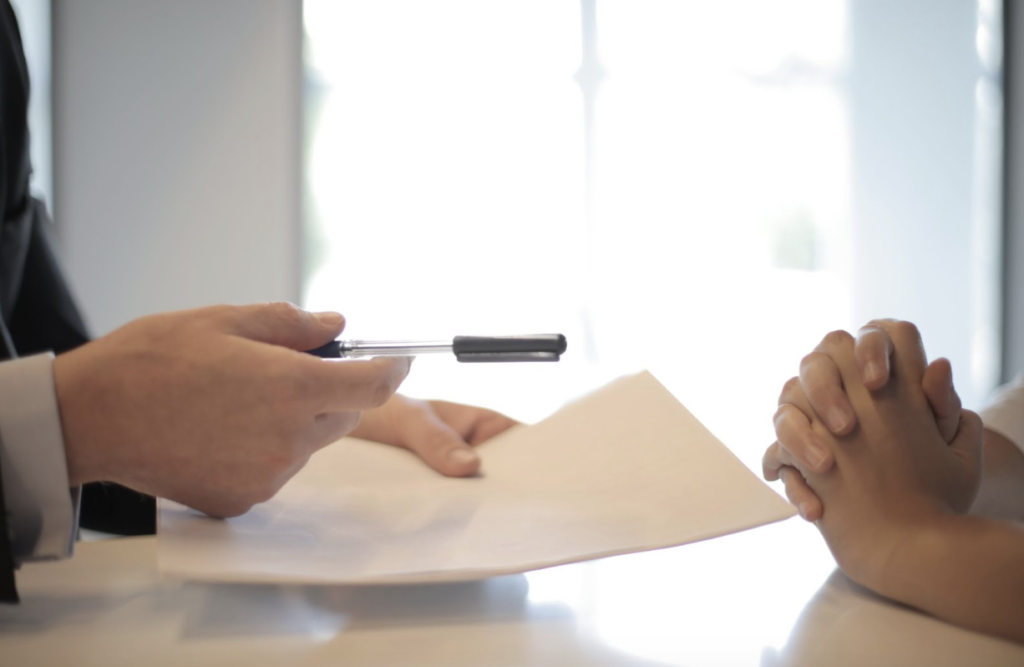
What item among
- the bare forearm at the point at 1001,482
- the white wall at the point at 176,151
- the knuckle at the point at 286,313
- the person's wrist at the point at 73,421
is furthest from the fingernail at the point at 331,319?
the white wall at the point at 176,151

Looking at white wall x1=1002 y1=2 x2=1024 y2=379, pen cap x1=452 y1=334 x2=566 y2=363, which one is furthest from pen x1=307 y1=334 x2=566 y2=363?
white wall x1=1002 y1=2 x2=1024 y2=379

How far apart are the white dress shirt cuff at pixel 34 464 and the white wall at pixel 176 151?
2011mm

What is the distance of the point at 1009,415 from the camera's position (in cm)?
63

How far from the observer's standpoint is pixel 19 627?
1.04ft

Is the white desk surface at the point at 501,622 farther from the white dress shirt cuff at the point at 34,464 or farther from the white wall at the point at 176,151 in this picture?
the white wall at the point at 176,151

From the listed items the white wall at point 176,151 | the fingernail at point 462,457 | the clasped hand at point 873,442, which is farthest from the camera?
the white wall at point 176,151

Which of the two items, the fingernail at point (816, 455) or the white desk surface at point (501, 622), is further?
the fingernail at point (816, 455)

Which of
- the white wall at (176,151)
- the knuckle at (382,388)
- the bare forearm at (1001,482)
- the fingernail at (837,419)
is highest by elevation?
the white wall at (176,151)

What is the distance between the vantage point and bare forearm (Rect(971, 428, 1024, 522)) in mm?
522

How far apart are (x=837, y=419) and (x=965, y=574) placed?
0.09 m

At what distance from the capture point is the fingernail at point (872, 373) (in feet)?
1.29

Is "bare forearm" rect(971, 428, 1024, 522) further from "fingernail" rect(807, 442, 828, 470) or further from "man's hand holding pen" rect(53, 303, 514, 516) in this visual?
"man's hand holding pen" rect(53, 303, 514, 516)

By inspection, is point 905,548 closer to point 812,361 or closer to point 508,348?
point 812,361

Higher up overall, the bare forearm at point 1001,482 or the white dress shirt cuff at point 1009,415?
the white dress shirt cuff at point 1009,415
